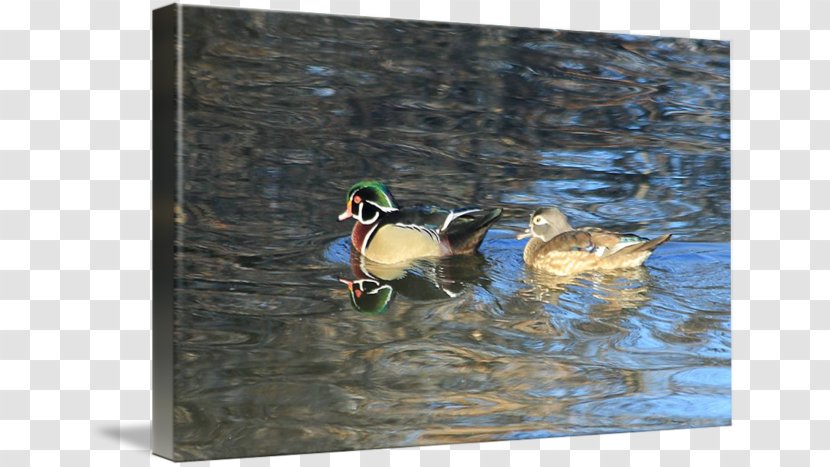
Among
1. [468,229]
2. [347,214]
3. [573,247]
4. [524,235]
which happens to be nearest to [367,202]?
[347,214]

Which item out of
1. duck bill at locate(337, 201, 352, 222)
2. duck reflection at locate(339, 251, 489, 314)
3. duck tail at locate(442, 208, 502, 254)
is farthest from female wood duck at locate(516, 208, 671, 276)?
duck bill at locate(337, 201, 352, 222)

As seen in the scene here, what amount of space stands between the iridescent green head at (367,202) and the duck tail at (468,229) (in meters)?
0.30

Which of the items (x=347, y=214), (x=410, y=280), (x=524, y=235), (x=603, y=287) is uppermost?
(x=347, y=214)

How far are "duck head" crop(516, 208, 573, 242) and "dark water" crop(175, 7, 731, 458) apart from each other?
4 cm

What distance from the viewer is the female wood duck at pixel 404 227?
21.7 feet

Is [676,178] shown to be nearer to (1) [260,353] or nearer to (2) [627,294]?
(2) [627,294]

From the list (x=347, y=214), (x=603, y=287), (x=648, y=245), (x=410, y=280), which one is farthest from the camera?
(x=648, y=245)

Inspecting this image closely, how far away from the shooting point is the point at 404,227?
6715 mm

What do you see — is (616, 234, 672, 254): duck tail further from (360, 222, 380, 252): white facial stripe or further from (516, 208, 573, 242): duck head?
(360, 222, 380, 252): white facial stripe

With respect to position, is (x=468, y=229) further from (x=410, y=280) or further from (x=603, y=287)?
(x=603, y=287)

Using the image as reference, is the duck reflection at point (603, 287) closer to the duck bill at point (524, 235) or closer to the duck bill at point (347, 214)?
the duck bill at point (524, 235)

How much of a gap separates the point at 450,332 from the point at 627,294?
927 millimetres

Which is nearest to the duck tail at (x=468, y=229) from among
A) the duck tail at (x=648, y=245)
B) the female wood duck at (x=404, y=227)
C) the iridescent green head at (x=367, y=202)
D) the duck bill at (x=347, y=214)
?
the female wood duck at (x=404, y=227)

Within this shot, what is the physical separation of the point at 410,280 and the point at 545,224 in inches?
27.8
